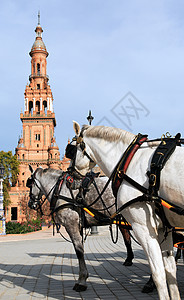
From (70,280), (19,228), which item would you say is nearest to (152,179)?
(70,280)

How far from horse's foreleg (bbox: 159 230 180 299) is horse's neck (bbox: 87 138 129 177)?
1.02m

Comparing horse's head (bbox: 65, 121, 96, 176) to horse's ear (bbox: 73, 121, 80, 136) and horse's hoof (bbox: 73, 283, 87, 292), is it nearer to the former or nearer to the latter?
horse's ear (bbox: 73, 121, 80, 136)

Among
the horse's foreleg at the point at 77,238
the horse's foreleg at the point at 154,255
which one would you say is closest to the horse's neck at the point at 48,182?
the horse's foreleg at the point at 77,238

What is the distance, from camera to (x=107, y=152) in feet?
12.8

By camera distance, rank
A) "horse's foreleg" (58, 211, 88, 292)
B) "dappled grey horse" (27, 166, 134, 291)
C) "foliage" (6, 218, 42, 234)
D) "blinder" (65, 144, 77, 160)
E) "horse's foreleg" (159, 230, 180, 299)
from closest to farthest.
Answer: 1. "horse's foreleg" (159, 230, 180, 299)
2. "blinder" (65, 144, 77, 160)
3. "horse's foreleg" (58, 211, 88, 292)
4. "dappled grey horse" (27, 166, 134, 291)
5. "foliage" (6, 218, 42, 234)

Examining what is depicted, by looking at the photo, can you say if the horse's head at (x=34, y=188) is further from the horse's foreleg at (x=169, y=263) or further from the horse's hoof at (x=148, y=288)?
the horse's foreleg at (x=169, y=263)

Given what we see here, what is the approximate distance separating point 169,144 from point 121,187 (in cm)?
73

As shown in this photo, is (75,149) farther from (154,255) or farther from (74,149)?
(154,255)

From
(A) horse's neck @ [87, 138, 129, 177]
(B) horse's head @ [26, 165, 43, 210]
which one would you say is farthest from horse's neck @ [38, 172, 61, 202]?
(A) horse's neck @ [87, 138, 129, 177]

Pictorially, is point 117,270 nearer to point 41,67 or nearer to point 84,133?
point 84,133

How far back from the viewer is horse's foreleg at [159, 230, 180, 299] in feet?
11.0

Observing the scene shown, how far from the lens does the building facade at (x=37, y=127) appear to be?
7162cm

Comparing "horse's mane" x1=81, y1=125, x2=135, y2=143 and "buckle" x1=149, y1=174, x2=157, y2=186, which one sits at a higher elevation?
"horse's mane" x1=81, y1=125, x2=135, y2=143

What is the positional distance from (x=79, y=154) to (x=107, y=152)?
64 centimetres
